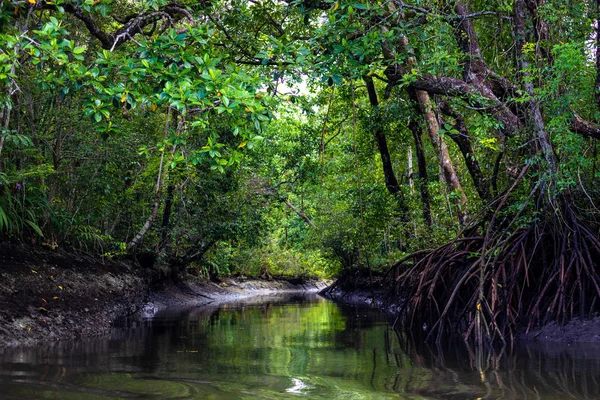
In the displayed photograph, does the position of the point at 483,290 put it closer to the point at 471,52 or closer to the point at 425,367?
the point at 425,367

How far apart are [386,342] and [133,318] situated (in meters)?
5.29

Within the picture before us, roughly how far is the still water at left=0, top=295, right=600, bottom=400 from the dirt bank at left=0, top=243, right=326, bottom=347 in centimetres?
50

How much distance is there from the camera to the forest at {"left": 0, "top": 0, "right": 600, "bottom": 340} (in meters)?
4.95

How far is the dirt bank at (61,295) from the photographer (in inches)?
254

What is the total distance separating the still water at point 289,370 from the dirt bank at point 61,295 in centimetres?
50

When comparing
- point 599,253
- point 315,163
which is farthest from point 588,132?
point 315,163

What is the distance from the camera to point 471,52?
7.66 metres

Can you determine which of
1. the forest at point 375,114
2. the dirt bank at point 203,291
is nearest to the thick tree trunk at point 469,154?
the forest at point 375,114

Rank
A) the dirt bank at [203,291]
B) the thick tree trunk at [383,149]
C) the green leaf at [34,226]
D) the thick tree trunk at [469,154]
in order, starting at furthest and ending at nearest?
1. the dirt bank at [203,291]
2. the thick tree trunk at [383,149]
3. the thick tree trunk at [469,154]
4. the green leaf at [34,226]

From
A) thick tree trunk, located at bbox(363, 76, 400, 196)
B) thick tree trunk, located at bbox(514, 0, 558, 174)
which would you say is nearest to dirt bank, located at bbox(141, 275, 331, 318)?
thick tree trunk, located at bbox(363, 76, 400, 196)

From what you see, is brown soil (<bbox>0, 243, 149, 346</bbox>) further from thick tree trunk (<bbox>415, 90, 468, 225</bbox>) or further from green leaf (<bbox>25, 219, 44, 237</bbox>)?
thick tree trunk (<bbox>415, 90, 468, 225</bbox>)

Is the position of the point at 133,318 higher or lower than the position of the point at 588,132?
lower

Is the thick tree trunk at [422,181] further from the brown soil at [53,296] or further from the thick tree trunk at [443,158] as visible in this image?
the brown soil at [53,296]

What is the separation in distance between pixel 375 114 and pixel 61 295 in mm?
7208
